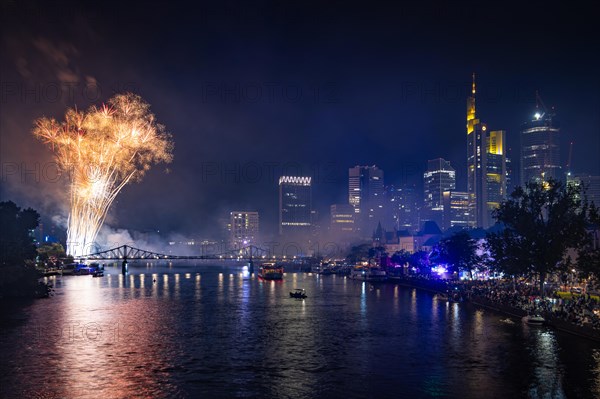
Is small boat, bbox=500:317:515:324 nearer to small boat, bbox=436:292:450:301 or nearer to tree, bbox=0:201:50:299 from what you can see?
small boat, bbox=436:292:450:301

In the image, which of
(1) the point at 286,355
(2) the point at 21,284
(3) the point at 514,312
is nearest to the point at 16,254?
(2) the point at 21,284

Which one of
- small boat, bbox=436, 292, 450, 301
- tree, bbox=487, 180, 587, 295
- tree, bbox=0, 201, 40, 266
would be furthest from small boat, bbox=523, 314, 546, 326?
tree, bbox=0, 201, 40, 266

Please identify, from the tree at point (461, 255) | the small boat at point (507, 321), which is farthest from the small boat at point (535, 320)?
the tree at point (461, 255)

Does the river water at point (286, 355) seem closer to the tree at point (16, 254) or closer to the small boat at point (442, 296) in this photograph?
the tree at point (16, 254)

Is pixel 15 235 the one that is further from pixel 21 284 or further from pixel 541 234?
pixel 541 234

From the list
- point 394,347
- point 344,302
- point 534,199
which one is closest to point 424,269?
point 344,302

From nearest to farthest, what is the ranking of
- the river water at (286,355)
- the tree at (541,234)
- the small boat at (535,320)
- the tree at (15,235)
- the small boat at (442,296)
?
the river water at (286,355)
the small boat at (535,320)
the tree at (541,234)
the tree at (15,235)
the small boat at (442,296)
